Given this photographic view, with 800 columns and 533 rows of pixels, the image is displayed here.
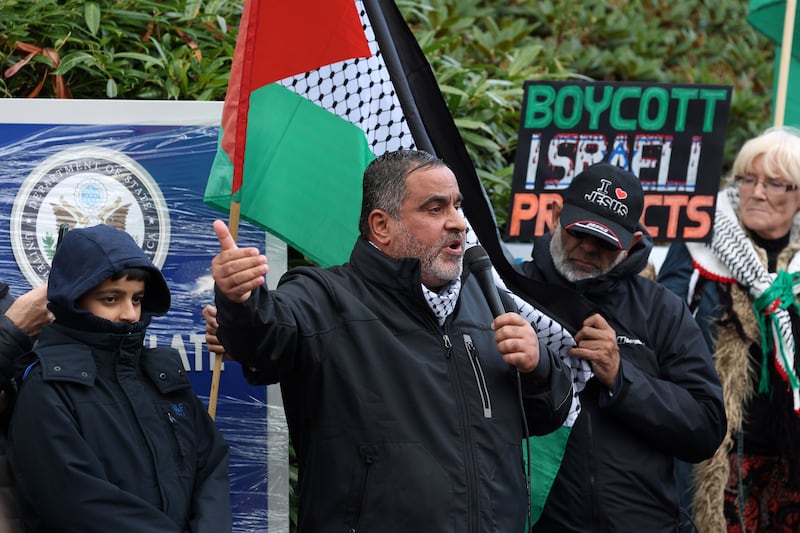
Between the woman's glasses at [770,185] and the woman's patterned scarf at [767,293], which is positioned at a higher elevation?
the woman's glasses at [770,185]

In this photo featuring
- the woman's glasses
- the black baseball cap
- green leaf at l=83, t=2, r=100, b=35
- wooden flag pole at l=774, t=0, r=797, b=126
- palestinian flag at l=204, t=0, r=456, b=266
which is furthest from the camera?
wooden flag pole at l=774, t=0, r=797, b=126

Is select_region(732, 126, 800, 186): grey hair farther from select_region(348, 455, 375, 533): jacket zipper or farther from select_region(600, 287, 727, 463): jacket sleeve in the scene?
select_region(348, 455, 375, 533): jacket zipper

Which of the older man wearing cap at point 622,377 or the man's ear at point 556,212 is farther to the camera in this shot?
the man's ear at point 556,212

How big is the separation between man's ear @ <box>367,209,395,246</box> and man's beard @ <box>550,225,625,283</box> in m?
0.90

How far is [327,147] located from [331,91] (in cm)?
22

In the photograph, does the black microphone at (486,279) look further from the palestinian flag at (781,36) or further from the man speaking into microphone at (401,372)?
the palestinian flag at (781,36)

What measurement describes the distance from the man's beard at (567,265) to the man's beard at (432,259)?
0.78m

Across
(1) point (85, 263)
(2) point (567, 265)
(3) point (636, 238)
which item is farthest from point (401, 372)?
(3) point (636, 238)

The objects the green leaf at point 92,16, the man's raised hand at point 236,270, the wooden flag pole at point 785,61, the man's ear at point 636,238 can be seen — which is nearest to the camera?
A: the man's raised hand at point 236,270

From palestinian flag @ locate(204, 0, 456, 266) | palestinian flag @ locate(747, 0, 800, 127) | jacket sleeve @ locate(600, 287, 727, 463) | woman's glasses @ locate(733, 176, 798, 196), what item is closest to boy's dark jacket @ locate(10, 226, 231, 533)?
palestinian flag @ locate(204, 0, 456, 266)

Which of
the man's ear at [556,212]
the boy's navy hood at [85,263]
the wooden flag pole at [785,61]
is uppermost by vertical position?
the wooden flag pole at [785,61]

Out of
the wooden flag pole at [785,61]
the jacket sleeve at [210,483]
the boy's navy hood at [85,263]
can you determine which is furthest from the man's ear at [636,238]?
the wooden flag pole at [785,61]

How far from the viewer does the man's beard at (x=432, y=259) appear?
156 inches

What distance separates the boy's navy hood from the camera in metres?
3.70
